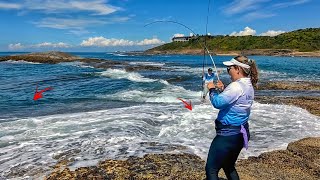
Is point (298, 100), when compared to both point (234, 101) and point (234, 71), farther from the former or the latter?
point (234, 101)

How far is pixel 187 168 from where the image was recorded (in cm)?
732

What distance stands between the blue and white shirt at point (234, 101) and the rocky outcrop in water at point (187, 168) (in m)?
2.38

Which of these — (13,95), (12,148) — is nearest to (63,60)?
(13,95)

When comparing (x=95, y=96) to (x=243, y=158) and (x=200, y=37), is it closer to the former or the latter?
(x=200, y=37)

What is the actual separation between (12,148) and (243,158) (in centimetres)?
612

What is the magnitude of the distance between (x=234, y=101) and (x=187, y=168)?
9.96 ft

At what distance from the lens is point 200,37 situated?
391 inches

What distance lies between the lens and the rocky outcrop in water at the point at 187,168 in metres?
6.98

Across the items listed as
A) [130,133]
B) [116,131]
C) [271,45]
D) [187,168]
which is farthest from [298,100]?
[271,45]

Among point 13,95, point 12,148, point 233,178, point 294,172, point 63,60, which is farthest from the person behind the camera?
point 63,60

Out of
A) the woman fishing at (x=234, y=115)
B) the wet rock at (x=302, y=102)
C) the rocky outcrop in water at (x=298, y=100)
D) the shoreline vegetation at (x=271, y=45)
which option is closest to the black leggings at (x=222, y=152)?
the woman fishing at (x=234, y=115)

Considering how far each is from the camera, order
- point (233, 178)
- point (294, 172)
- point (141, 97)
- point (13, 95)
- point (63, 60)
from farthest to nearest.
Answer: point (63, 60) → point (13, 95) → point (141, 97) → point (294, 172) → point (233, 178)

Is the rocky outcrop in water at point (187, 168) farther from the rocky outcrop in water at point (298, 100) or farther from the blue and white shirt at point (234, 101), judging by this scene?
the rocky outcrop in water at point (298, 100)

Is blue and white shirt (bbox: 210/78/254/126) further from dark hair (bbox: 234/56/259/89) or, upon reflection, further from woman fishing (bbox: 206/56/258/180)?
dark hair (bbox: 234/56/259/89)
